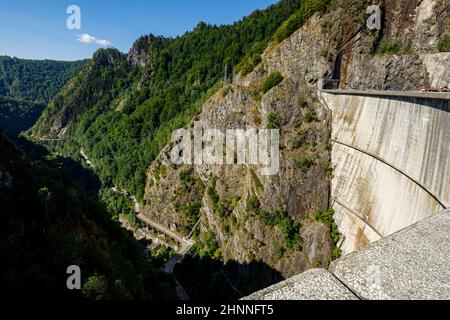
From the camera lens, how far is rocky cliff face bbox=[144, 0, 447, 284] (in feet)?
119

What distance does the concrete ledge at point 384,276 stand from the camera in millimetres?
5082

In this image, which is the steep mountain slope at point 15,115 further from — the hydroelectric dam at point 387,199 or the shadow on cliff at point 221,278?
the hydroelectric dam at point 387,199

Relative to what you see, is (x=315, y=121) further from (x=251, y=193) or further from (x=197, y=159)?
(x=197, y=159)

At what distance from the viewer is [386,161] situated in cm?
2794

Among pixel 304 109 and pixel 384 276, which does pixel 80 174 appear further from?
pixel 384 276

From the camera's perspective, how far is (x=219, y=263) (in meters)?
53.1

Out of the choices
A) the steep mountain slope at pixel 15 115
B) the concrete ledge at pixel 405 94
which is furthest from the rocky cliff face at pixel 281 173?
the steep mountain slope at pixel 15 115

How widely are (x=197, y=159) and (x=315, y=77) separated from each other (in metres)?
33.5

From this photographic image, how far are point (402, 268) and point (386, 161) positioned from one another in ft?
83.9

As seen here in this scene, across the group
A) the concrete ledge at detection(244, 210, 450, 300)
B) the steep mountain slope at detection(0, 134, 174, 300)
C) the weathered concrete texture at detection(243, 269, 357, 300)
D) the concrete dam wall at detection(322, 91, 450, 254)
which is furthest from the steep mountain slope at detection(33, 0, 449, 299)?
the weathered concrete texture at detection(243, 269, 357, 300)

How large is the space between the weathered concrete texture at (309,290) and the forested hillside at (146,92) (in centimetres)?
5065

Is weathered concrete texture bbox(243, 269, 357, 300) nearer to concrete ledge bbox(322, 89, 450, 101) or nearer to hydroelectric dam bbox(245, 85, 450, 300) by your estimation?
hydroelectric dam bbox(245, 85, 450, 300)

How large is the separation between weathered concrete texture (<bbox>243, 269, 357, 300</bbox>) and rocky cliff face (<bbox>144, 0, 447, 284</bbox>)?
36028 mm

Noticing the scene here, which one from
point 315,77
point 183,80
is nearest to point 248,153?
point 315,77
